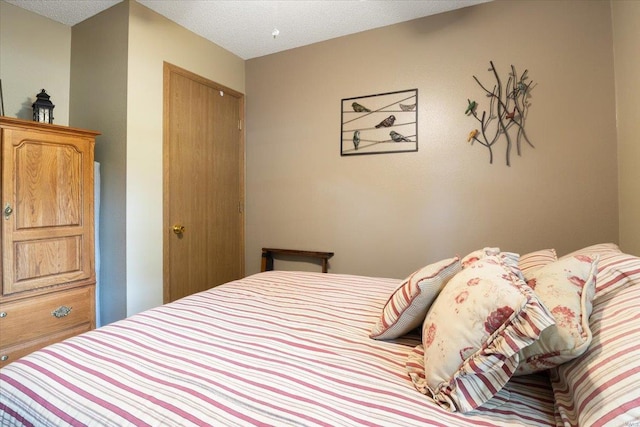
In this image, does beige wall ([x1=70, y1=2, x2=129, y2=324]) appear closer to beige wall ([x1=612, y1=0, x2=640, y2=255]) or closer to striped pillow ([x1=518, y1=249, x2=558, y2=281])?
striped pillow ([x1=518, y1=249, x2=558, y2=281])

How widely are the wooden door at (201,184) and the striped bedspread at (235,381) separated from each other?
142cm

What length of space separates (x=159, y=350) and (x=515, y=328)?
1029 mm

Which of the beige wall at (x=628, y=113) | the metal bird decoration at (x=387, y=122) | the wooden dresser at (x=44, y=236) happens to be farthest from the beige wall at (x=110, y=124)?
the beige wall at (x=628, y=113)

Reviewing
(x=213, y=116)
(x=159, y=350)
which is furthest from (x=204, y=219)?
(x=159, y=350)

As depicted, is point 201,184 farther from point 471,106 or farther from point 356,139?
point 471,106

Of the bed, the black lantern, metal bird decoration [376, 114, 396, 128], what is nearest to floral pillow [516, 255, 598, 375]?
the bed

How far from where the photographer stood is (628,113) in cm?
177

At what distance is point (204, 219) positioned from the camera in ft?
9.20

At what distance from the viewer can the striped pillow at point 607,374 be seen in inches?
22.8

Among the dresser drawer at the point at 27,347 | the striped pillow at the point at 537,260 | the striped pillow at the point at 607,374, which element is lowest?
the dresser drawer at the point at 27,347

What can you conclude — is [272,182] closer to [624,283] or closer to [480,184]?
[480,184]

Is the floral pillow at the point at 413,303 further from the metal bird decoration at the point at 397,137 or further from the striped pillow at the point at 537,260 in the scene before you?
the metal bird decoration at the point at 397,137

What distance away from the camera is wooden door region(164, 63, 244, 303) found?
2496 millimetres

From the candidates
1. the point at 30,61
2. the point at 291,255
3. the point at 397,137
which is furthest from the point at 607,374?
the point at 30,61
